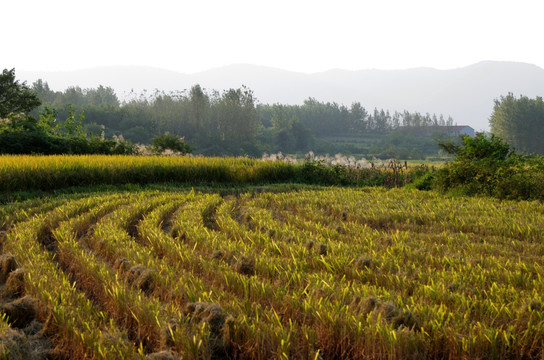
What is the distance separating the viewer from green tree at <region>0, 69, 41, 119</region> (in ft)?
76.6

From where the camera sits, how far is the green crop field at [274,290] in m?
2.76

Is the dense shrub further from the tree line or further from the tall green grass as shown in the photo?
the tree line

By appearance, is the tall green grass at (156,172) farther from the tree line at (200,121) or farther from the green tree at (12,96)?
the tree line at (200,121)

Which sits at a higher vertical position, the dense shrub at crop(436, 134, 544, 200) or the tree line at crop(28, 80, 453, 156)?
the tree line at crop(28, 80, 453, 156)

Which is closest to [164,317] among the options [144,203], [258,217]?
[258,217]

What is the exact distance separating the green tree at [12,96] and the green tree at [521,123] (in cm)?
5458

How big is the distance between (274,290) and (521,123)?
205 feet

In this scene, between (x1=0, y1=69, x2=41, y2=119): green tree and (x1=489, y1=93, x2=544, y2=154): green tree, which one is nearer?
(x1=0, y1=69, x2=41, y2=119): green tree

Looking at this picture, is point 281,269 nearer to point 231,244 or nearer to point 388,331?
point 231,244

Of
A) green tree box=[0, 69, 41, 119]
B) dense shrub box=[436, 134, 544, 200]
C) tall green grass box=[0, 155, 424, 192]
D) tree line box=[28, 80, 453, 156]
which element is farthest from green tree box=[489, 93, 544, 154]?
green tree box=[0, 69, 41, 119]

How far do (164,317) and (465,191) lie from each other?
31.0 feet

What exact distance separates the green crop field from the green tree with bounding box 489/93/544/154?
57.3 metres

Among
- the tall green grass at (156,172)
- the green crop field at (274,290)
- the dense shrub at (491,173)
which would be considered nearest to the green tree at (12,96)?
the tall green grass at (156,172)

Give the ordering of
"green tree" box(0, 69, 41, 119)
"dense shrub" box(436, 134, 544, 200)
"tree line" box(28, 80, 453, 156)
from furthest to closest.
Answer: "tree line" box(28, 80, 453, 156) < "green tree" box(0, 69, 41, 119) < "dense shrub" box(436, 134, 544, 200)
